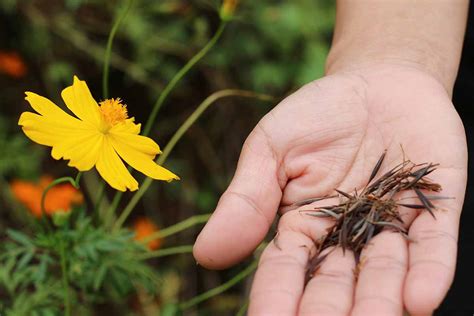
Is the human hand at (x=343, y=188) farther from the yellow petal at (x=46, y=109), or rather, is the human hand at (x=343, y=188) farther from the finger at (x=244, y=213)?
the yellow petal at (x=46, y=109)

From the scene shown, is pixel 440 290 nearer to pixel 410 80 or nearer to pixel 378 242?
pixel 378 242

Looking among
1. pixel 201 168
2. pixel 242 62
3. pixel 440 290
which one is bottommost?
pixel 201 168

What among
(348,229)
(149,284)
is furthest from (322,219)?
(149,284)

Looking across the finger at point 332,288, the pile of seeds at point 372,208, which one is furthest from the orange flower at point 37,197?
the finger at point 332,288

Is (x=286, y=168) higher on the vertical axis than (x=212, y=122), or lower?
higher

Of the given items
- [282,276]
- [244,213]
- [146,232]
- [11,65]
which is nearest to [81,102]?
[244,213]
